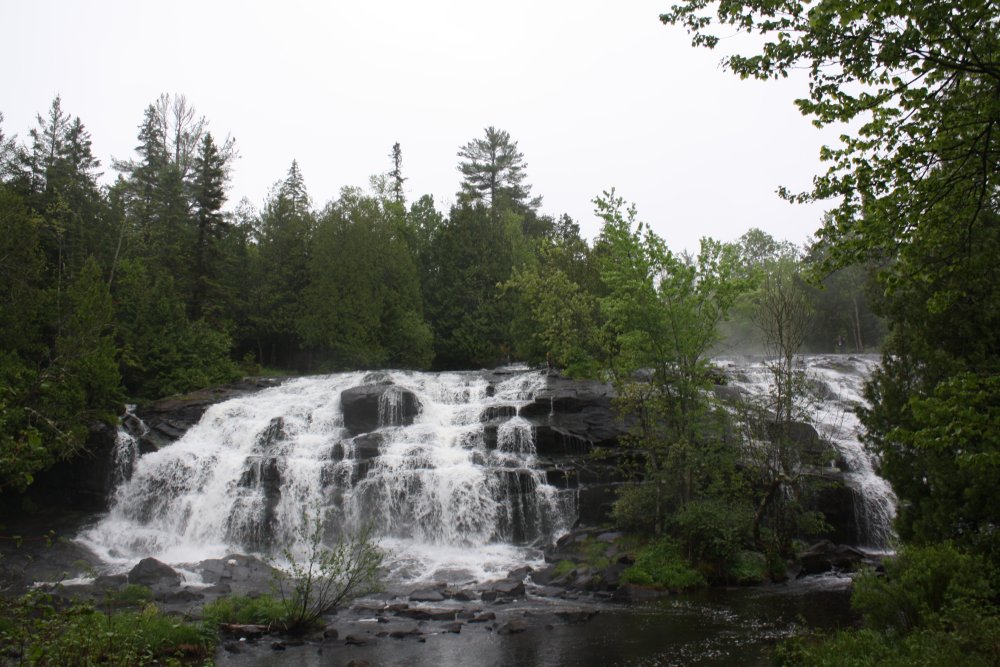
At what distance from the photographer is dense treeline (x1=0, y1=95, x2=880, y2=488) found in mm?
23828

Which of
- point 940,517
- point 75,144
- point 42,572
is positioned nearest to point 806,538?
point 940,517

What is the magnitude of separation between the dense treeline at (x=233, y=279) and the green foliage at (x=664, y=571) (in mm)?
6333

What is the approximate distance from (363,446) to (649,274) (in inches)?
447

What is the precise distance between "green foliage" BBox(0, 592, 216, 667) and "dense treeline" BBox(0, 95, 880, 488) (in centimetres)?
1283

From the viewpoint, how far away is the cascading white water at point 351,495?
20.1m

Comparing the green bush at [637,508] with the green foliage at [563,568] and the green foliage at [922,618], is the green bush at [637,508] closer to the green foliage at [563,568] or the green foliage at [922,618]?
the green foliage at [563,568]

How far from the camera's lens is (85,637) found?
22.6 ft

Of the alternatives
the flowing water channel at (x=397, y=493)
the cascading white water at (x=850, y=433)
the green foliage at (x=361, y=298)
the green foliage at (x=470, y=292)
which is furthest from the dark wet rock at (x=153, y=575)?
the green foliage at (x=470, y=292)

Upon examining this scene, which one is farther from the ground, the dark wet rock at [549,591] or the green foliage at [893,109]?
the green foliage at [893,109]

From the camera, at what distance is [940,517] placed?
1058 cm

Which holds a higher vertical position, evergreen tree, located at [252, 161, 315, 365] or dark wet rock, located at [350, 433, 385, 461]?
evergreen tree, located at [252, 161, 315, 365]

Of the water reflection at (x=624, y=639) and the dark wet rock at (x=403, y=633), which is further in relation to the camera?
the dark wet rock at (x=403, y=633)

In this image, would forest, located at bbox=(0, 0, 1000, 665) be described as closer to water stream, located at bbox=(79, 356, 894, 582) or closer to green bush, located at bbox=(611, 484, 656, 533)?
green bush, located at bbox=(611, 484, 656, 533)

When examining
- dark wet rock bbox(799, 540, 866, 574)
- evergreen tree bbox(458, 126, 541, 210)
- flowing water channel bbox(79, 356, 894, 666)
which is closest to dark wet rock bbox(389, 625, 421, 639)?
flowing water channel bbox(79, 356, 894, 666)
